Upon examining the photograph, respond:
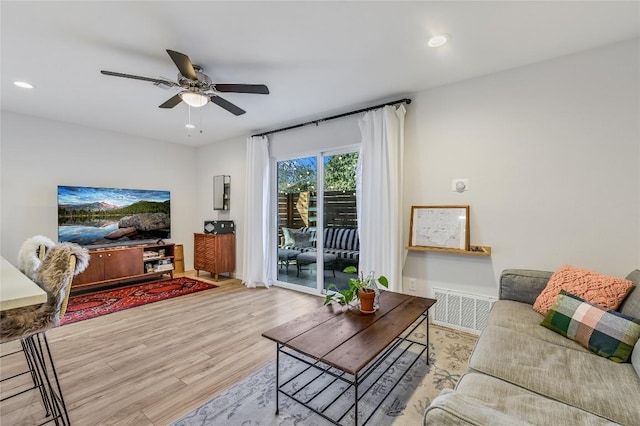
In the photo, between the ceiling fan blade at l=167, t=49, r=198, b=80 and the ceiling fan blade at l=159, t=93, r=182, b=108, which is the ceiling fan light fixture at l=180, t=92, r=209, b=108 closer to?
the ceiling fan blade at l=159, t=93, r=182, b=108

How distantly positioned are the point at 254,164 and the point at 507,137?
133 inches

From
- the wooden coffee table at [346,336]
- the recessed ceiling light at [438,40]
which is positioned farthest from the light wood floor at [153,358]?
the recessed ceiling light at [438,40]

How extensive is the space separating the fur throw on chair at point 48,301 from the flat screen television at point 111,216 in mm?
3297

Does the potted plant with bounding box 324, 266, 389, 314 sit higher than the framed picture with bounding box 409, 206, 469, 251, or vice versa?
the framed picture with bounding box 409, 206, 469, 251

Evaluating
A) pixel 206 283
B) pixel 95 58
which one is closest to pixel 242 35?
pixel 95 58

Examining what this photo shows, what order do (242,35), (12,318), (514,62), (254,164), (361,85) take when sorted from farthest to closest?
(254,164) → (361,85) → (514,62) → (242,35) → (12,318)

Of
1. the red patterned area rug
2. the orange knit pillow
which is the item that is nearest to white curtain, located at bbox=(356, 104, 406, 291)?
the orange knit pillow

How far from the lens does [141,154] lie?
5117mm

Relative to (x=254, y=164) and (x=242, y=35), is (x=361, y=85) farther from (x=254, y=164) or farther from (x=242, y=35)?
(x=254, y=164)

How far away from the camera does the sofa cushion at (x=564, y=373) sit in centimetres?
117

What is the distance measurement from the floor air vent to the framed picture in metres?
0.49

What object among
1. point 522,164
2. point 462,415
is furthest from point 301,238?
point 462,415

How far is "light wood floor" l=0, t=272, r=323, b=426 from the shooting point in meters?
1.81

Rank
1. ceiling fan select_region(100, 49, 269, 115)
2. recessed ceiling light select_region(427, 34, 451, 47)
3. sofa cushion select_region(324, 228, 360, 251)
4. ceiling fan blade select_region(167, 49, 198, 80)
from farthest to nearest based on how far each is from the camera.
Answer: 1. sofa cushion select_region(324, 228, 360, 251)
2. ceiling fan select_region(100, 49, 269, 115)
3. recessed ceiling light select_region(427, 34, 451, 47)
4. ceiling fan blade select_region(167, 49, 198, 80)
